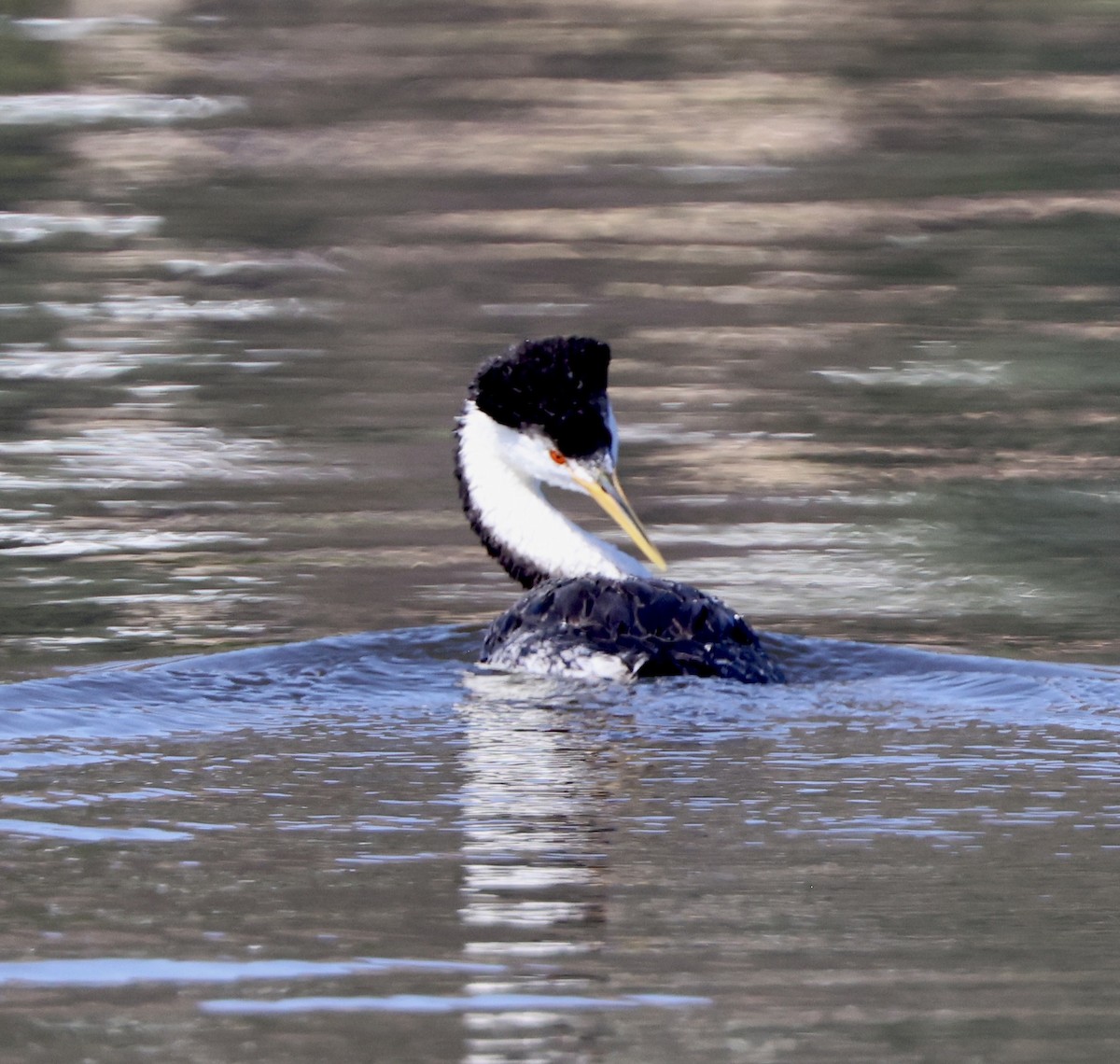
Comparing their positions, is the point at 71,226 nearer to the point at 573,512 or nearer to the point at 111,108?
the point at 111,108

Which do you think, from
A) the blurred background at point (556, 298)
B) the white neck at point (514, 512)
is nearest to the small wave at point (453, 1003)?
the blurred background at point (556, 298)

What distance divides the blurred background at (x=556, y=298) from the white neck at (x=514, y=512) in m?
0.49

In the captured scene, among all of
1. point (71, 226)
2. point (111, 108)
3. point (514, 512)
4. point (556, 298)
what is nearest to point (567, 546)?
point (514, 512)

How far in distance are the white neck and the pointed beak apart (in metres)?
0.19

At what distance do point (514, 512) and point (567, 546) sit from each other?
276mm

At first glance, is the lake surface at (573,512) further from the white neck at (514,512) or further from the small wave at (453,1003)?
the white neck at (514,512)

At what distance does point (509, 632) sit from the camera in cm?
811

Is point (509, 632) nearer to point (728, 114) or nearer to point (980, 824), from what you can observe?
point (980, 824)

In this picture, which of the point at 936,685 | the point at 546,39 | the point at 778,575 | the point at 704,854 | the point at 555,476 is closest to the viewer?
the point at 704,854

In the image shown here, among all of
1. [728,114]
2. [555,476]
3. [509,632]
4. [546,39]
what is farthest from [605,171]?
[509,632]

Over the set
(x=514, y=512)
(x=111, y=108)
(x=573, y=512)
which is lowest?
(x=573, y=512)

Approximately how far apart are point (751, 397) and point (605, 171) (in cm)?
594

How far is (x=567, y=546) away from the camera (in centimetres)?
919

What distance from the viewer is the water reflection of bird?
7.64 m
